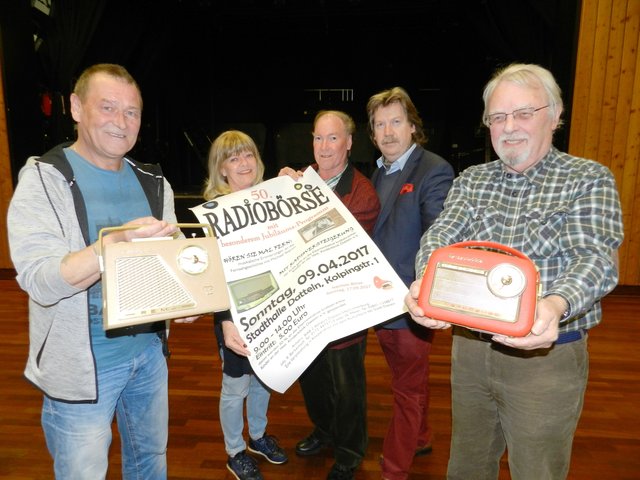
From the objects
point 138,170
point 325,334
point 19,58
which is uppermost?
point 19,58

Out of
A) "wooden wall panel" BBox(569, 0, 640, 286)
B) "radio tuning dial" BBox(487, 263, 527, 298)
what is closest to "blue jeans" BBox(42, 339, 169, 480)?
"radio tuning dial" BBox(487, 263, 527, 298)

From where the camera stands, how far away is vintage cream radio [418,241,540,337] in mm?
794

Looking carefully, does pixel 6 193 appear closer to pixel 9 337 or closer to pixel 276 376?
pixel 9 337

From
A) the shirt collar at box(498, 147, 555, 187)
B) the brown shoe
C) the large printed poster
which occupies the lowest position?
the brown shoe

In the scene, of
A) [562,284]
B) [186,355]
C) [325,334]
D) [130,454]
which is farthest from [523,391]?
[186,355]

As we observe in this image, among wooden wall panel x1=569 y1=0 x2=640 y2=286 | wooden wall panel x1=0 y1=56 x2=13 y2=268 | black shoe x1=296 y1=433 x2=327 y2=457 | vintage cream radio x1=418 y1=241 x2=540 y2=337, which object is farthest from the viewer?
wooden wall panel x1=0 y1=56 x2=13 y2=268

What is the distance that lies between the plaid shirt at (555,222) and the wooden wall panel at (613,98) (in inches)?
150

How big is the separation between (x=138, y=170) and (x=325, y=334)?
0.82 metres

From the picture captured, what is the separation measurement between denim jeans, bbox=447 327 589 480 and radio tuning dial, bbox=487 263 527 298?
33 cm

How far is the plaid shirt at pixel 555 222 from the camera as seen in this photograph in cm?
90

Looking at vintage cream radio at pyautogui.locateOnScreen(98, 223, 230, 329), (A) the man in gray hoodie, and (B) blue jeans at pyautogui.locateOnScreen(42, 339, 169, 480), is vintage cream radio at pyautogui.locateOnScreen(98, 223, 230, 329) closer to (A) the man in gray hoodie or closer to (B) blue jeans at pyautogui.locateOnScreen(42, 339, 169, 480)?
(A) the man in gray hoodie

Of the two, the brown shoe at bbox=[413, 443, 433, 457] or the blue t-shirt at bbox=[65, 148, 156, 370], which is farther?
the brown shoe at bbox=[413, 443, 433, 457]

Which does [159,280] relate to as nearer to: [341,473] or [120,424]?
[120,424]

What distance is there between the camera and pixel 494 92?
1.07m
